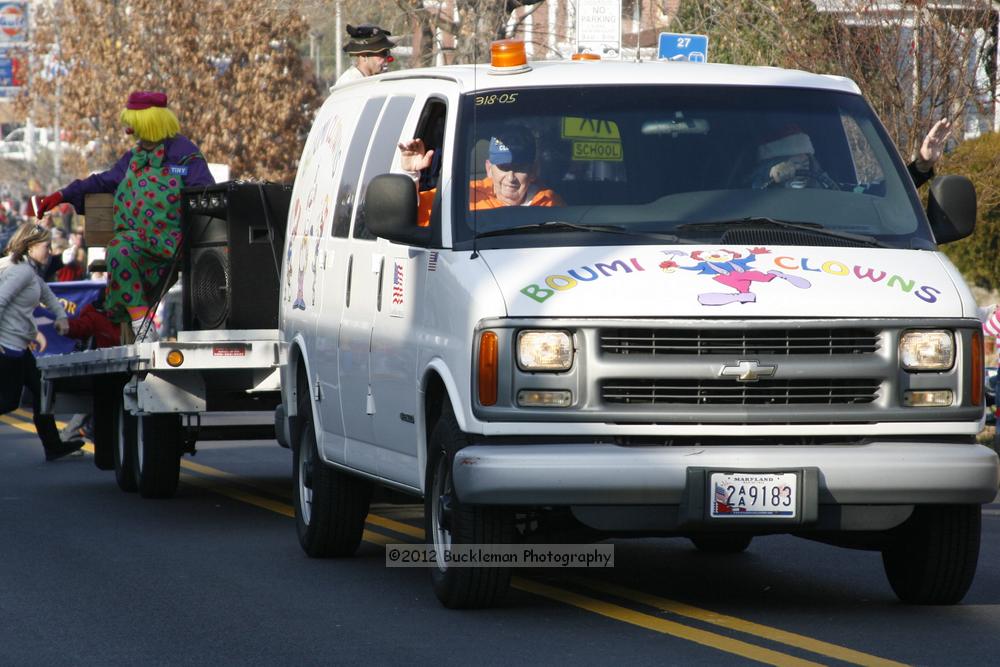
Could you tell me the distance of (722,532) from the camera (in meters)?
7.73

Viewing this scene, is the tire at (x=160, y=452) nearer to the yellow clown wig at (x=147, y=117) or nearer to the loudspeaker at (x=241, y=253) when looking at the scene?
the loudspeaker at (x=241, y=253)

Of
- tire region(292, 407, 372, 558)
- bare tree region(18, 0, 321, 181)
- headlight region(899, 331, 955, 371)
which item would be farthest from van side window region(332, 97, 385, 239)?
bare tree region(18, 0, 321, 181)

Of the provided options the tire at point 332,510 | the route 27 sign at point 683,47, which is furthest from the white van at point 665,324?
the route 27 sign at point 683,47

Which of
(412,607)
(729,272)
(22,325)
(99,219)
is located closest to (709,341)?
(729,272)

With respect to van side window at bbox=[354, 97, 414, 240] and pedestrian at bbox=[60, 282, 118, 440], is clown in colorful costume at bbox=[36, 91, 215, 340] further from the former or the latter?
van side window at bbox=[354, 97, 414, 240]

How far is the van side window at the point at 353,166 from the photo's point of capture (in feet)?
32.8

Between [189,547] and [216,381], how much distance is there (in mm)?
1934

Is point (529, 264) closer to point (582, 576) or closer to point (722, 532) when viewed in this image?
point (722, 532)

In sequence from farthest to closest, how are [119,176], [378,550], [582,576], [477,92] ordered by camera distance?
[119,176] → [378,550] → [582,576] → [477,92]

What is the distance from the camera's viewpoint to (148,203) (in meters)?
13.8

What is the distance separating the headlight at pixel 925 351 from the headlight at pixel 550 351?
4.23ft

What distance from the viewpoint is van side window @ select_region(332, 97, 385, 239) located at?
998cm

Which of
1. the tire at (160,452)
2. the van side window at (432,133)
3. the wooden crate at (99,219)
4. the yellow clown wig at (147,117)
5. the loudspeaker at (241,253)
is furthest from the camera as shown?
the wooden crate at (99,219)

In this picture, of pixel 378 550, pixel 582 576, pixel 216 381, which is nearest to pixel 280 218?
pixel 216 381
